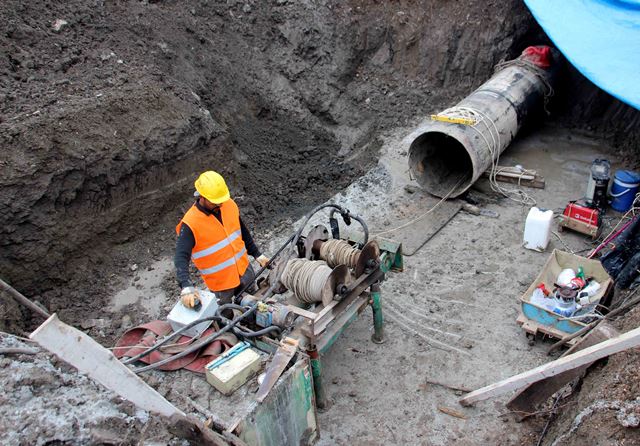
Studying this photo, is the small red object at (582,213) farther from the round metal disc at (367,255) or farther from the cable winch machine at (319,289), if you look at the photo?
the round metal disc at (367,255)

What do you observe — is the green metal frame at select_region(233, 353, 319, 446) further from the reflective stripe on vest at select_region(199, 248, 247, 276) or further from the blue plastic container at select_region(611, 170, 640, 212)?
the blue plastic container at select_region(611, 170, 640, 212)

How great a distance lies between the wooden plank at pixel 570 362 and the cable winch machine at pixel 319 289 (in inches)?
52.8

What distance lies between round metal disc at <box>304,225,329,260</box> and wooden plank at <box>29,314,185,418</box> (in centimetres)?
230

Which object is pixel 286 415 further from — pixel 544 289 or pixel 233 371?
pixel 544 289

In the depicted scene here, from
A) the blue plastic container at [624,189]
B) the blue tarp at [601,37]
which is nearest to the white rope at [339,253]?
the blue tarp at [601,37]

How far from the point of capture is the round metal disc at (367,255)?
4.75 metres

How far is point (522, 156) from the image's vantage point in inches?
349

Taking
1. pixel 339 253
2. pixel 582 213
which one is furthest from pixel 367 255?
pixel 582 213

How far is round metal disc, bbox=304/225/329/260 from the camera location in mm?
4956

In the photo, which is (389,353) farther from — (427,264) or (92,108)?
(92,108)

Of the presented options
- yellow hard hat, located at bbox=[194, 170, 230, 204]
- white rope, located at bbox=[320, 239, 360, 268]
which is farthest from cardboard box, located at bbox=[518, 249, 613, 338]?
yellow hard hat, located at bbox=[194, 170, 230, 204]

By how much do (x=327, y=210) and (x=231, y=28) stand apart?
4051 millimetres

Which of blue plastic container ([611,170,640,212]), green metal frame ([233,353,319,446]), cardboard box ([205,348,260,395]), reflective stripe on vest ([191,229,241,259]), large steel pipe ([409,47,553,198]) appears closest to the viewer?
green metal frame ([233,353,319,446])

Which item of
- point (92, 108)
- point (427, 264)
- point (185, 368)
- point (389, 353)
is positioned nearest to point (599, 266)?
point (427, 264)
